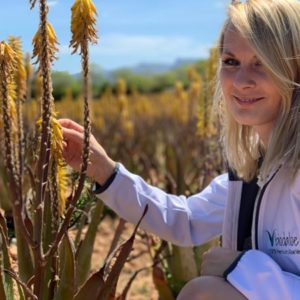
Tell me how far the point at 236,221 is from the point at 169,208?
0.32 meters

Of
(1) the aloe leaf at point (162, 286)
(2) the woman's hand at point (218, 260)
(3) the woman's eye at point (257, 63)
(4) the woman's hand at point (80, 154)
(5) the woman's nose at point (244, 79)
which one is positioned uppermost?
(3) the woman's eye at point (257, 63)

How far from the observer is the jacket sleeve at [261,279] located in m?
1.88

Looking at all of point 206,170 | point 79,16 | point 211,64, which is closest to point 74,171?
point 79,16

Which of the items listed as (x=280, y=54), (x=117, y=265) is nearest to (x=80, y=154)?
(x=117, y=265)

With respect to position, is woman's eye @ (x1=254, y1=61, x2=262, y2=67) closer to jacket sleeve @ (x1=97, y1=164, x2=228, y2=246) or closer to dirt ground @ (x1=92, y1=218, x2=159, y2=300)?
jacket sleeve @ (x1=97, y1=164, x2=228, y2=246)

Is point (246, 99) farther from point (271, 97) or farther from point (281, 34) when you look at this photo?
point (281, 34)

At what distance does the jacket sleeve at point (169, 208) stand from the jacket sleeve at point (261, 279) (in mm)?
589

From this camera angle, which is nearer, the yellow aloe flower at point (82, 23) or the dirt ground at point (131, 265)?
the yellow aloe flower at point (82, 23)

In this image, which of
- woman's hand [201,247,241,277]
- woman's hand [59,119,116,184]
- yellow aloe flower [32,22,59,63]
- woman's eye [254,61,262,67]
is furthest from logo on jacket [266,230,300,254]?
yellow aloe flower [32,22,59,63]

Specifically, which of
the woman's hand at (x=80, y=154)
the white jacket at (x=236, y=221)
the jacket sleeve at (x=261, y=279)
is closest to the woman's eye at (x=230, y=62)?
the white jacket at (x=236, y=221)

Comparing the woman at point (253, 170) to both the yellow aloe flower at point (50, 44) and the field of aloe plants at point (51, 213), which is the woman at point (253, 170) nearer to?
the field of aloe plants at point (51, 213)

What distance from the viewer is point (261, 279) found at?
1.90 m

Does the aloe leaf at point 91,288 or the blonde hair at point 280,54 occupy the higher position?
the blonde hair at point 280,54

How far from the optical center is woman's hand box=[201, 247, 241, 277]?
6.59 ft
